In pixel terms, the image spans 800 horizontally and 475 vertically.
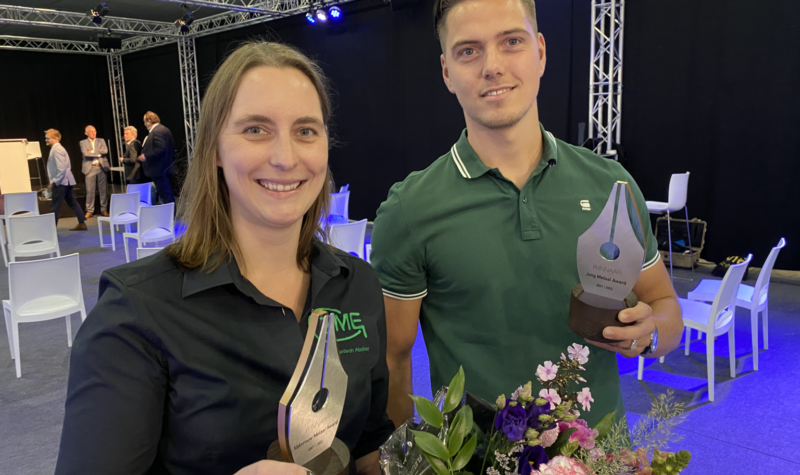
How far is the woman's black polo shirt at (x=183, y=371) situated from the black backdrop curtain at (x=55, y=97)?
543 inches

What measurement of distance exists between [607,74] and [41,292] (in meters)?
6.17

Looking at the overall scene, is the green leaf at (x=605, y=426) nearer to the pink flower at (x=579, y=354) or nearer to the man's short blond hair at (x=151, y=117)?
the pink flower at (x=579, y=354)

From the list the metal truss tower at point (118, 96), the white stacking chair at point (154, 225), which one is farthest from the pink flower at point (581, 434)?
the metal truss tower at point (118, 96)

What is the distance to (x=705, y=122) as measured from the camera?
5895 mm

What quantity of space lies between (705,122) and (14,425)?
6.65m

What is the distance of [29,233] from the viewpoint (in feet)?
19.8

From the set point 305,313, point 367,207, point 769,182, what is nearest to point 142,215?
point 367,207

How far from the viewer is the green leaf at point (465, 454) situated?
2.06ft

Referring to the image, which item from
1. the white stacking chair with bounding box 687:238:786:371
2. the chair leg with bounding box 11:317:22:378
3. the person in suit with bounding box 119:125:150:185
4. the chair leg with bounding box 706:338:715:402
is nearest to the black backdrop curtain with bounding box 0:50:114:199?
the person in suit with bounding box 119:125:150:185

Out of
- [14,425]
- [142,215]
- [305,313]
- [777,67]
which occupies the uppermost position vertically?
[777,67]

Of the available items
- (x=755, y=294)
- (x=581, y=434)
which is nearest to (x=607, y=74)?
(x=755, y=294)

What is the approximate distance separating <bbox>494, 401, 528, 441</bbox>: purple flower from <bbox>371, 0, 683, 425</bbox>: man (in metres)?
0.57

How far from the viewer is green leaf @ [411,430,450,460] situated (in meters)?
0.62

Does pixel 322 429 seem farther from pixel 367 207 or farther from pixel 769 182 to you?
pixel 367 207
